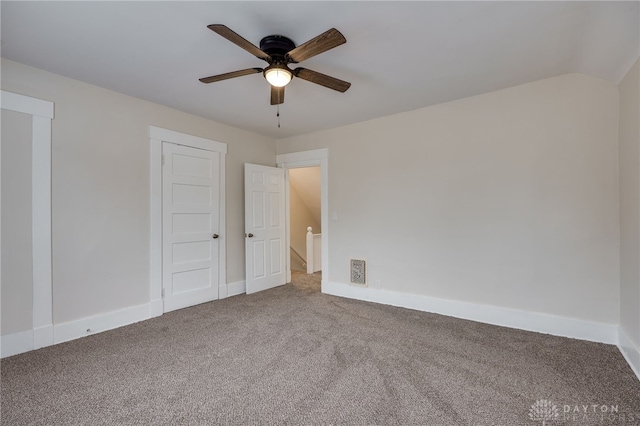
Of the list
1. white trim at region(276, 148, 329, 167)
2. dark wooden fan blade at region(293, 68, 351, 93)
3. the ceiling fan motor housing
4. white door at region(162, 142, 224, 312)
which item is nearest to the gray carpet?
white door at region(162, 142, 224, 312)

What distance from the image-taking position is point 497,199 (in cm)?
310

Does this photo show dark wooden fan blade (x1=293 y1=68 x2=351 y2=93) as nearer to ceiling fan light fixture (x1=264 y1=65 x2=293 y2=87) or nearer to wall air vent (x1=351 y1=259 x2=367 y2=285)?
ceiling fan light fixture (x1=264 y1=65 x2=293 y2=87)

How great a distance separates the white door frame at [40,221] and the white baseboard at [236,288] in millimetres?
1926

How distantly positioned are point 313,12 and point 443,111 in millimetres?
2197

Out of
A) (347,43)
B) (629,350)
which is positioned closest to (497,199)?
(629,350)

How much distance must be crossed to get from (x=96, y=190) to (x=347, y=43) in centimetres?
284

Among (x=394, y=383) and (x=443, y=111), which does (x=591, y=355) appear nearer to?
(x=394, y=383)

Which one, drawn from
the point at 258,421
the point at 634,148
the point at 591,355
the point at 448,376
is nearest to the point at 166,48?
the point at 258,421

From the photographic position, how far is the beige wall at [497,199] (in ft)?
8.68

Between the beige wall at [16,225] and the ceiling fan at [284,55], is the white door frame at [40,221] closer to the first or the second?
the beige wall at [16,225]

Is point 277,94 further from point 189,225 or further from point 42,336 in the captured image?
point 42,336

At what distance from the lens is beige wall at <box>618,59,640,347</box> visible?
2172 millimetres

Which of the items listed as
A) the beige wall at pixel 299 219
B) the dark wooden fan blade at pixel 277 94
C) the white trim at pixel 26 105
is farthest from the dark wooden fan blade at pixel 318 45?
the beige wall at pixel 299 219

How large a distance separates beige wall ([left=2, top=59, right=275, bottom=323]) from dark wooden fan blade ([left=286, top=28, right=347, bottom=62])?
7.41 ft
